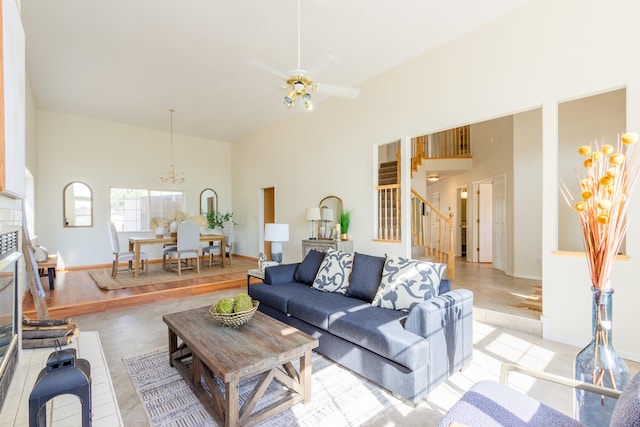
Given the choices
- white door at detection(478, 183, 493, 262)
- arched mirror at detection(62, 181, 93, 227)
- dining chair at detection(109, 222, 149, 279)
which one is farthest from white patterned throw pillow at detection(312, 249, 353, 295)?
arched mirror at detection(62, 181, 93, 227)

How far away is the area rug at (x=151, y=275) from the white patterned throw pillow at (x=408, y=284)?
4114 millimetres

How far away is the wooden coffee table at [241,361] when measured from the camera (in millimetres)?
1716

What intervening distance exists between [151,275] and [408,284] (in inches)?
203

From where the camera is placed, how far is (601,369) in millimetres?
1299

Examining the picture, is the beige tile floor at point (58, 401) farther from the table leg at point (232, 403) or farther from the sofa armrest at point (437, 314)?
the sofa armrest at point (437, 314)

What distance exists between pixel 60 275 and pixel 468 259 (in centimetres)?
914

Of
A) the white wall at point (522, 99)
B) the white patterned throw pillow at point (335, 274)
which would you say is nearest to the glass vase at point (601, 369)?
the white wall at point (522, 99)

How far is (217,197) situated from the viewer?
8750 mm

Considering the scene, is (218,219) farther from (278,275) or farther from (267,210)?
(278,275)

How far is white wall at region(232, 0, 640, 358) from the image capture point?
105 inches

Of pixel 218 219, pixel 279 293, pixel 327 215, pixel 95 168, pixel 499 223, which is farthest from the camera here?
pixel 218 219

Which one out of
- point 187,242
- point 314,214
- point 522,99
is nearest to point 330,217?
point 314,214

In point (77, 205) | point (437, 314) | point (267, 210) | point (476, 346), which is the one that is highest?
point (77, 205)

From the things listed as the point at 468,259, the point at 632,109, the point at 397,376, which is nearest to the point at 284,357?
the point at 397,376
